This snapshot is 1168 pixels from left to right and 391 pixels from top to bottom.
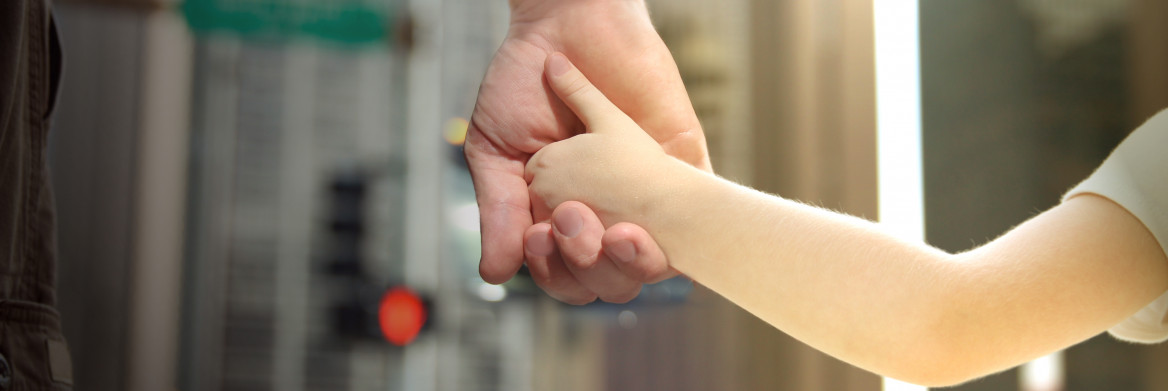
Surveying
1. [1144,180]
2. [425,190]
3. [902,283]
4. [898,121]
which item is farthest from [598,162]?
[425,190]

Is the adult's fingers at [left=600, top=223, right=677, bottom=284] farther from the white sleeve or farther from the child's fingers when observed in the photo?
the white sleeve

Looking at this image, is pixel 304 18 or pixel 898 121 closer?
pixel 898 121

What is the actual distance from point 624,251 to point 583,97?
0.28ft

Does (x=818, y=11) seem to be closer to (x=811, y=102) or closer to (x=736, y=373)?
(x=811, y=102)

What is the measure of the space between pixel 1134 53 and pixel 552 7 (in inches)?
48.2

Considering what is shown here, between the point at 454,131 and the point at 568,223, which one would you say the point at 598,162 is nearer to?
the point at 568,223

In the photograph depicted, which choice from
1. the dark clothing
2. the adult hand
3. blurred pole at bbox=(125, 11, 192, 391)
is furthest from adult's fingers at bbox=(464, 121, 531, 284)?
blurred pole at bbox=(125, 11, 192, 391)

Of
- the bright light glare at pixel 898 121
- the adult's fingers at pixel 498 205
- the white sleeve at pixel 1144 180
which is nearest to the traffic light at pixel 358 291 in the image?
the bright light glare at pixel 898 121

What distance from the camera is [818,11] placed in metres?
1.00

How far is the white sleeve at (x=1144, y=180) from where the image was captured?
38 cm

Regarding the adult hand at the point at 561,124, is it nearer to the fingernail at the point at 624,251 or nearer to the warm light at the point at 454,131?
the fingernail at the point at 624,251

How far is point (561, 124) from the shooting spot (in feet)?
1.43

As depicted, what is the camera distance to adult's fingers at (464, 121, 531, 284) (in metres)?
0.40

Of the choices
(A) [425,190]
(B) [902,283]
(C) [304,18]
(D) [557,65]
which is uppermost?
(C) [304,18]
